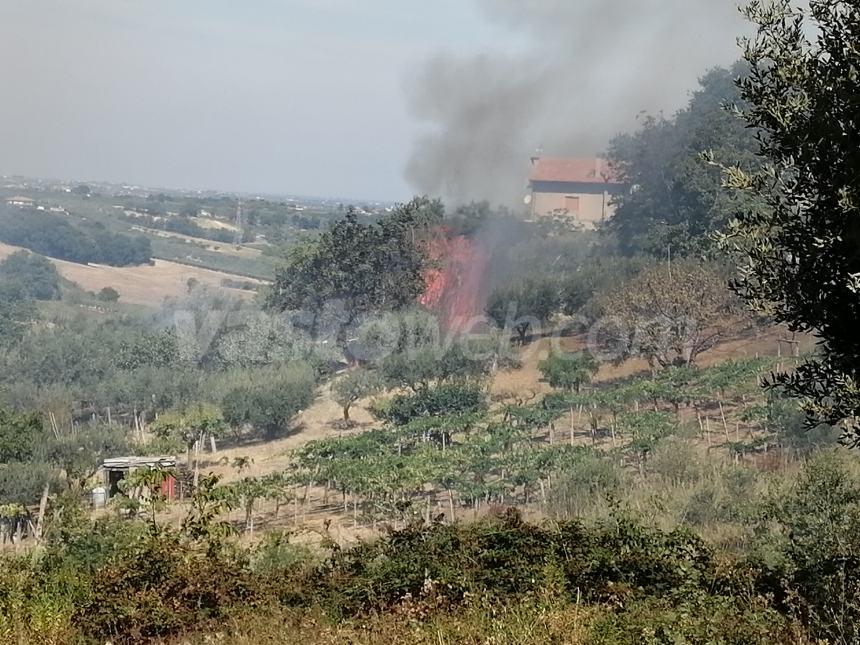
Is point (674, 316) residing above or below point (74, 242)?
above

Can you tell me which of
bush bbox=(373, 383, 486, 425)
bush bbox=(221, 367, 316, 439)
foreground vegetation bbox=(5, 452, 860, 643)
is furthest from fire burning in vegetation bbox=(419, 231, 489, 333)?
foreground vegetation bbox=(5, 452, 860, 643)

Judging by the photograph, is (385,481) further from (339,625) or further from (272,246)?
(272,246)

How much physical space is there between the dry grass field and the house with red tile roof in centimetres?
1862

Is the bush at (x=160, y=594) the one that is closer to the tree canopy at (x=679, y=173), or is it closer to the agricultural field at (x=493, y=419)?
the agricultural field at (x=493, y=419)

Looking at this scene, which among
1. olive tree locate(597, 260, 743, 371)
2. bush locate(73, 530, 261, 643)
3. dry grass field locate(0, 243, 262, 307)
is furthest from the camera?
dry grass field locate(0, 243, 262, 307)

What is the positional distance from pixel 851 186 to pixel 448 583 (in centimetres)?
342

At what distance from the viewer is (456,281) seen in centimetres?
4034

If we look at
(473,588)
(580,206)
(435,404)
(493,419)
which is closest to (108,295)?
(580,206)

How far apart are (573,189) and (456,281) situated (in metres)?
19.0

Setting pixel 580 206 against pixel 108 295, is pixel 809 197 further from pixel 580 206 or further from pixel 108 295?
pixel 108 295

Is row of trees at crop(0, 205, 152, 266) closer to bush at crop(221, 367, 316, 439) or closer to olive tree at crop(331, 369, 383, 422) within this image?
bush at crop(221, 367, 316, 439)

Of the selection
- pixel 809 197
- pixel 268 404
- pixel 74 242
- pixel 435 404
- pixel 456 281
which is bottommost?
pixel 268 404

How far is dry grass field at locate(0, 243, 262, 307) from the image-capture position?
64.2 meters

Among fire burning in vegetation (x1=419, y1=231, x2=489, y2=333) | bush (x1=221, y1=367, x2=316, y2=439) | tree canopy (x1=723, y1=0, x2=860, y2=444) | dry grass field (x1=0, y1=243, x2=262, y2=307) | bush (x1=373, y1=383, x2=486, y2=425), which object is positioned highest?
tree canopy (x1=723, y1=0, x2=860, y2=444)
